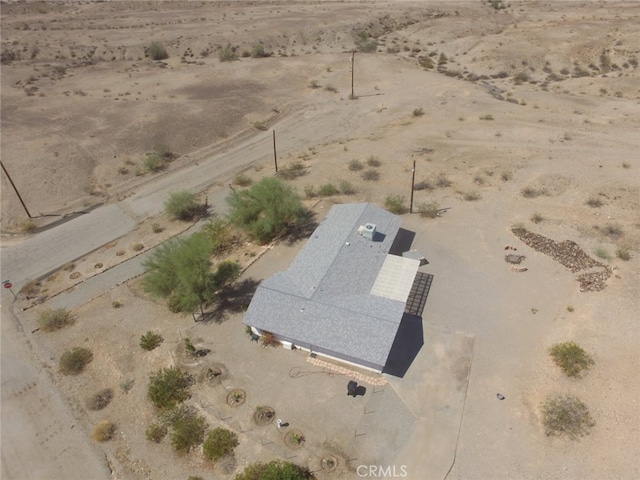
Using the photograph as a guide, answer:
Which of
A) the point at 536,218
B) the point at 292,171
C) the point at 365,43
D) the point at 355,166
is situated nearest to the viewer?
the point at 536,218

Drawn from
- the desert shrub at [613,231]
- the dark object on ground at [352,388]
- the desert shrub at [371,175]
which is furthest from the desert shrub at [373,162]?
the dark object on ground at [352,388]

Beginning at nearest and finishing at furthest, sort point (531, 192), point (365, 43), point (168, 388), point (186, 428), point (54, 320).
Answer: point (186, 428)
point (168, 388)
point (54, 320)
point (531, 192)
point (365, 43)

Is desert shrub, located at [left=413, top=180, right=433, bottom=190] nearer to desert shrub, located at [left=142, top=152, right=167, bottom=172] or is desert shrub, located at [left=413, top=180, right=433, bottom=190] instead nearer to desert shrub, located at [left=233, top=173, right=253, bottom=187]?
desert shrub, located at [left=233, top=173, right=253, bottom=187]

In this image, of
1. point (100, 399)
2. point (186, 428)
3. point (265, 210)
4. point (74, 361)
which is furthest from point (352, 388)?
point (74, 361)

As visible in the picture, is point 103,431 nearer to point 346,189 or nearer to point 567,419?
point 567,419

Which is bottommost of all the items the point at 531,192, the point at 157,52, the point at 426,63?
the point at 531,192

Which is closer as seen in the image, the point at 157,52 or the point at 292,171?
the point at 292,171
